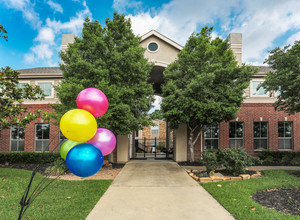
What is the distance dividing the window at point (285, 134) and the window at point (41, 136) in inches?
630

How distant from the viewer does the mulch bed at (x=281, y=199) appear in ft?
15.3

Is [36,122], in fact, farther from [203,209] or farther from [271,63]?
[271,63]

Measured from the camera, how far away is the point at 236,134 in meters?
13.2

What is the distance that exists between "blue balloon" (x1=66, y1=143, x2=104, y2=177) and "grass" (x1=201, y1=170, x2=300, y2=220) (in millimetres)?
3246

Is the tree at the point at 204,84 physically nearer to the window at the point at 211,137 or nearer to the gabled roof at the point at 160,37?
the gabled roof at the point at 160,37

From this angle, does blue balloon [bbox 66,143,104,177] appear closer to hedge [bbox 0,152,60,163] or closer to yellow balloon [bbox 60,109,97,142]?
yellow balloon [bbox 60,109,97,142]

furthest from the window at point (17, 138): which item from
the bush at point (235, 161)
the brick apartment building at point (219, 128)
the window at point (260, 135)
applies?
the window at point (260, 135)

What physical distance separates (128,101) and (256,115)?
30.2 feet

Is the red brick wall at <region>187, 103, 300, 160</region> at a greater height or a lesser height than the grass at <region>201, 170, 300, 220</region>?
greater

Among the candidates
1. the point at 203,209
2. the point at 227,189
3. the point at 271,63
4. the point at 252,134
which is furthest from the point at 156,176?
the point at 252,134

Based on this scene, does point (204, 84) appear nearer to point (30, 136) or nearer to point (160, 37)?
point (160, 37)

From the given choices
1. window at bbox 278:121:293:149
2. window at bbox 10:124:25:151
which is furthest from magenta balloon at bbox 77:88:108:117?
window at bbox 278:121:293:149

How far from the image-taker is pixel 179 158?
12523 millimetres

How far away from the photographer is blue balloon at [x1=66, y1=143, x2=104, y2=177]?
10.0 ft
